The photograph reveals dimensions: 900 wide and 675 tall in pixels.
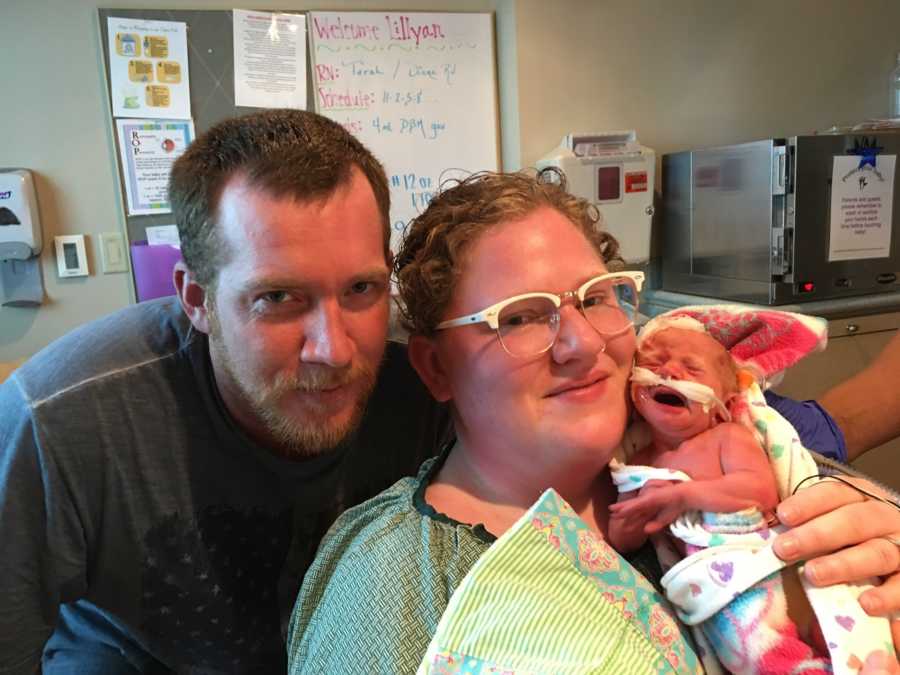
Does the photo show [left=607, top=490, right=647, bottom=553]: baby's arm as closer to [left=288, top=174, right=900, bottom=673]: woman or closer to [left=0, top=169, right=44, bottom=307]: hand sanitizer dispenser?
[left=288, top=174, right=900, bottom=673]: woman

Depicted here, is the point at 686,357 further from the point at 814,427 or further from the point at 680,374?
the point at 814,427

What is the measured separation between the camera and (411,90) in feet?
8.83

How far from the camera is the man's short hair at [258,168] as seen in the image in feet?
3.14

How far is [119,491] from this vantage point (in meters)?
1.05

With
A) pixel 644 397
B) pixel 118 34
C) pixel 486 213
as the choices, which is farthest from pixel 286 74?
pixel 644 397

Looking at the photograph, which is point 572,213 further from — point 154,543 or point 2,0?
point 2,0

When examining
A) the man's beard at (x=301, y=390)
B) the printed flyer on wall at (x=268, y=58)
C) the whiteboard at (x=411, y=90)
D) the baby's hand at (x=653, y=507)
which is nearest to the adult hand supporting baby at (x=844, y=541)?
the baby's hand at (x=653, y=507)

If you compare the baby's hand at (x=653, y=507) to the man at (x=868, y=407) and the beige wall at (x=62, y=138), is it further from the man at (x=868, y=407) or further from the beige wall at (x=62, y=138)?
the beige wall at (x=62, y=138)

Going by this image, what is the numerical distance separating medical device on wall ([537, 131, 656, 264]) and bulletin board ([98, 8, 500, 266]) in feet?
1.22

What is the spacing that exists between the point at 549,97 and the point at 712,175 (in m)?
0.73

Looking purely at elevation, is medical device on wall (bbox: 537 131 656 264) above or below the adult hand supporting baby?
above

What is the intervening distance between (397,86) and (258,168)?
187cm

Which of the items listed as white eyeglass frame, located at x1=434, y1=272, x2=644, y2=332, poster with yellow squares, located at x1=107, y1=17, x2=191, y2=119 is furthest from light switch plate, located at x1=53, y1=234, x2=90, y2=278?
white eyeglass frame, located at x1=434, y1=272, x2=644, y2=332

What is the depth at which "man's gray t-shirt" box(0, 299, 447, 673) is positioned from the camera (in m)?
0.98
